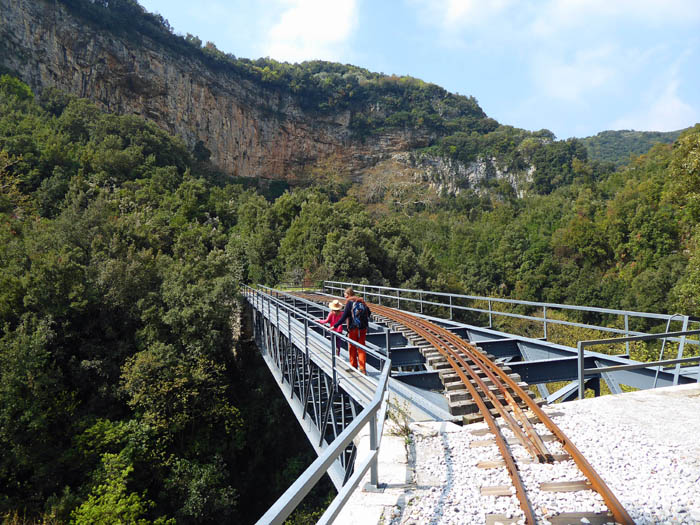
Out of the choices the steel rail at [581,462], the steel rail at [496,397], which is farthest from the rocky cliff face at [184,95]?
the steel rail at [581,462]

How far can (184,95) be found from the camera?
82062 mm

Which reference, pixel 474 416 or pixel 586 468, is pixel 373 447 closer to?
pixel 586 468

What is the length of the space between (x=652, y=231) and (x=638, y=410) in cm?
6078

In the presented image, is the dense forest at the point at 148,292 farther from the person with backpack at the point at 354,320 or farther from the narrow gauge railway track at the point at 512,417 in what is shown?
the narrow gauge railway track at the point at 512,417

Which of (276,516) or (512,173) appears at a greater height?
(512,173)

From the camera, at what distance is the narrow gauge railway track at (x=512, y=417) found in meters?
3.06

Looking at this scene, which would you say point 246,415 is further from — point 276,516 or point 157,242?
point 276,516

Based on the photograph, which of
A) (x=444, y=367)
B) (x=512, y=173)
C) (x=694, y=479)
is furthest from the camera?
(x=512, y=173)

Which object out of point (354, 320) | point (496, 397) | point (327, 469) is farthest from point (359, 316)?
point (327, 469)

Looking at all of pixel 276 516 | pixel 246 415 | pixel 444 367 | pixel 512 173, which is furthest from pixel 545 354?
pixel 512 173

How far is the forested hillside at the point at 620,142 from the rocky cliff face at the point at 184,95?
233 ft

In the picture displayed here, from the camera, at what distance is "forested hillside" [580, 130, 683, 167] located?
135000 mm

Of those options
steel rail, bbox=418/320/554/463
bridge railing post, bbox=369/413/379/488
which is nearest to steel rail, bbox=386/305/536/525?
steel rail, bbox=418/320/554/463

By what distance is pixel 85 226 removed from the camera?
90.5 feet
